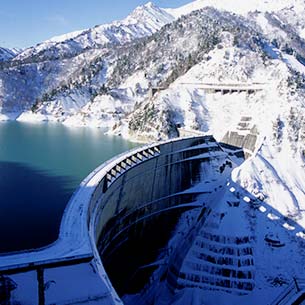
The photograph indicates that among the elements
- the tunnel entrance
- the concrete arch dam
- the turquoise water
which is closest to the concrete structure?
the turquoise water

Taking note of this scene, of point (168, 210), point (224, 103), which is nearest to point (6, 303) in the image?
point (168, 210)

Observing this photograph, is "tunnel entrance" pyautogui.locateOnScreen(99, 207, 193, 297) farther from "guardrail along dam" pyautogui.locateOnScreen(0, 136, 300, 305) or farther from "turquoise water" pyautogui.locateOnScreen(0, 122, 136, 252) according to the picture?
"turquoise water" pyautogui.locateOnScreen(0, 122, 136, 252)

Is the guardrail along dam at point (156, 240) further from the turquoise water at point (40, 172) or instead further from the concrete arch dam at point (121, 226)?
the turquoise water at point (40, 172)

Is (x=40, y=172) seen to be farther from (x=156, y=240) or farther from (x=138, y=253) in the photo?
(x=138, y=253)

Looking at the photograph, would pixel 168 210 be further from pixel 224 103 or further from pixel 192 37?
pixel 192 37

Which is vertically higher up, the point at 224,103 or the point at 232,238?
the point at 224,103

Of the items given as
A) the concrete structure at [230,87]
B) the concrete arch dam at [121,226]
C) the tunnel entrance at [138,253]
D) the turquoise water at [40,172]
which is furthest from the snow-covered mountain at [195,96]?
the turquoise water at [40,172]
